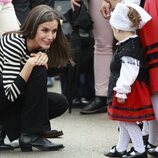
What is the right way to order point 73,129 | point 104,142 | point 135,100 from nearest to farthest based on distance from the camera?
point 135,100 → point 104,142 → point 73,129

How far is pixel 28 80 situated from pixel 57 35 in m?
0.46

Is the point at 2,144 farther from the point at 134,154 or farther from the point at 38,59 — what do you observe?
the point at 134,154

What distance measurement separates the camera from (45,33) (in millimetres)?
4586

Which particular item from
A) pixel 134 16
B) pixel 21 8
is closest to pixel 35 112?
pixel 134 16

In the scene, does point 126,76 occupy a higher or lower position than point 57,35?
lower

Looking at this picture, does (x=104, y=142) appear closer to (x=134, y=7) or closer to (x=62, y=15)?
(x=134, y=7)

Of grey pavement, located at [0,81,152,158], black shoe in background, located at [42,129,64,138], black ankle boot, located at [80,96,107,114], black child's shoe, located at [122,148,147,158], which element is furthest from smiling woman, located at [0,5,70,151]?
black ankle boot, located at [80,96,107,114]

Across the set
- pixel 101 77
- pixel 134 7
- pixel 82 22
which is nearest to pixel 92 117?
pixel 101 77

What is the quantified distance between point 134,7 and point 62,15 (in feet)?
6.31

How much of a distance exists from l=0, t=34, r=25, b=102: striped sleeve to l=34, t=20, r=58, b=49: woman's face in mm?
137

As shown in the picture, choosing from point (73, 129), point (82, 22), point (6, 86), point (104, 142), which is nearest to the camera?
point (6, 86)

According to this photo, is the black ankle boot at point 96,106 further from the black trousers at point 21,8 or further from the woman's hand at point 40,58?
the woman's hand at point 40,58

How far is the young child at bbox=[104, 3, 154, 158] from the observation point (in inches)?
166

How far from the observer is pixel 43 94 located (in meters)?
4.55
